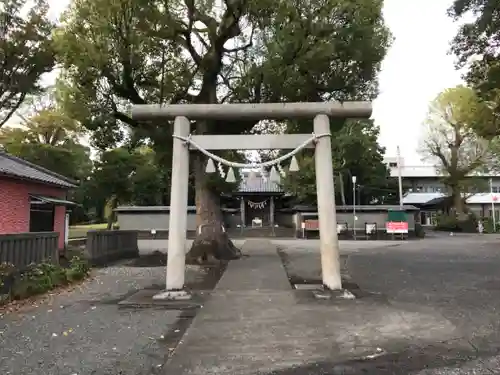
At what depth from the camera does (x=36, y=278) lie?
8.25 m

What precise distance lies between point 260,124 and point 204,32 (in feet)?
14.5

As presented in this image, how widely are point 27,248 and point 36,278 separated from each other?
2.32 feet

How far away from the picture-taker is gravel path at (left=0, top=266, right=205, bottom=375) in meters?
4.20

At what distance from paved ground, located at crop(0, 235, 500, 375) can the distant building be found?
36608 millimetres

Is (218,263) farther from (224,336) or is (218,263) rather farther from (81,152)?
(81,152)

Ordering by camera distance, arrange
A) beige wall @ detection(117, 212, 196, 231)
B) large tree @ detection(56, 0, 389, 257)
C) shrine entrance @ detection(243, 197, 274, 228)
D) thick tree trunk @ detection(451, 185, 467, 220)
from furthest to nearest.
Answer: thick tree trunk @ detection(451, 185, 467, 220) → shrine entrance @ detection(243, 197, 274, 228) → beige wall @ detection(117, 212, 196, 231) → large tree @ detection(56, 0, 389, 257)

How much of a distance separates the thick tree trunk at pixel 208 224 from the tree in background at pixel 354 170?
1337 centimetres

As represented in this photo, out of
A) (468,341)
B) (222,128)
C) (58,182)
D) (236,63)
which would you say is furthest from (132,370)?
(58,182)

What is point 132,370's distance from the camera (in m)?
4.09

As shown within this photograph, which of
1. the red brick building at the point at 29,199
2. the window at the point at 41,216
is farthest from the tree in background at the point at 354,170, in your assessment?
the window at the point at 41,216

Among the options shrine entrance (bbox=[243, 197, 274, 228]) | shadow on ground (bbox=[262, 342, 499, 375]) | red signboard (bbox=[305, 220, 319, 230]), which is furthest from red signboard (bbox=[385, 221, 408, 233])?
shadow on ground (bbox=[262, 342, 499, 375])

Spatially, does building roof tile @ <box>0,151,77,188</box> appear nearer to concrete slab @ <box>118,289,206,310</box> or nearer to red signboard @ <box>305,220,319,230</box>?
concrete slab @ <box>118,289,206,310</box>

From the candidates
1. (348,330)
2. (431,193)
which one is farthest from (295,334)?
(431,193)

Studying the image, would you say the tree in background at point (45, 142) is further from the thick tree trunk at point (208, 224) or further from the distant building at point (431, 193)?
the distant building at point (431, 193)
